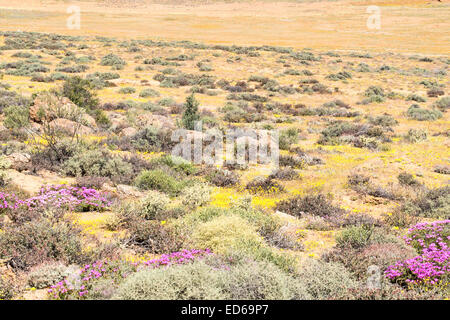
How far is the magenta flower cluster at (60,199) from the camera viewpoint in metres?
7.20

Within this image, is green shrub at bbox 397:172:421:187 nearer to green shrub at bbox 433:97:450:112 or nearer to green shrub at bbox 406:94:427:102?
green shrub at bbox 433:97:450:112

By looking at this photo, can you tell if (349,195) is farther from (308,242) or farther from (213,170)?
(213,170)

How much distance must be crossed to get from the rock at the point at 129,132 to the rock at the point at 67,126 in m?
1.28

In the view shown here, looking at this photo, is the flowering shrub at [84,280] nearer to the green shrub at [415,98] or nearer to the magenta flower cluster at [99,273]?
the magenta flower cluster at [99,273]

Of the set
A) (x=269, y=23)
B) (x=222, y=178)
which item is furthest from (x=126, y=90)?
(x=269, y=23)

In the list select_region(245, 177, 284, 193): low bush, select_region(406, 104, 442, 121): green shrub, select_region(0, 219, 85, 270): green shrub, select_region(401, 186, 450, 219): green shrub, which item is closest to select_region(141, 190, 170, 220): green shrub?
select_region(0, 219, 85, 270): green shrub

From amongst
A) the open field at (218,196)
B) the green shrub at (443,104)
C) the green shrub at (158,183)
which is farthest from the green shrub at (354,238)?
the green shrub at (443,104)

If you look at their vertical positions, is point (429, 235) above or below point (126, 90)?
below

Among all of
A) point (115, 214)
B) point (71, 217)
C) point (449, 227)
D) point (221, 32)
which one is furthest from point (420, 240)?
point (221, 32)

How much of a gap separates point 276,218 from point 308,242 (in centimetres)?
90

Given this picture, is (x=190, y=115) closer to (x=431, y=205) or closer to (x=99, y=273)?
(x=431, y=205)

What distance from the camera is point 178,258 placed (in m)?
5.49

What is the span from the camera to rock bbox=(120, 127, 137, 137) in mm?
13970

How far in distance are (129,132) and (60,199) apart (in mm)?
6864
